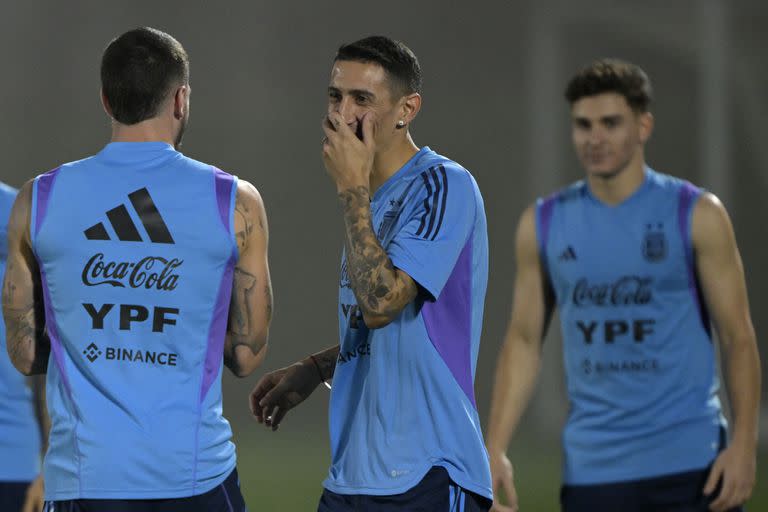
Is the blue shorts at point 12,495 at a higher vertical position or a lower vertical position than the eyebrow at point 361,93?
lower

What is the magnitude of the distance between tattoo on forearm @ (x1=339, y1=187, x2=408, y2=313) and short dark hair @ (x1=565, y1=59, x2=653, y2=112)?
6.52 feet

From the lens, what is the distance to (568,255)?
4.40 m

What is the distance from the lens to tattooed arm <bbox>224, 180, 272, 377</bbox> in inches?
109

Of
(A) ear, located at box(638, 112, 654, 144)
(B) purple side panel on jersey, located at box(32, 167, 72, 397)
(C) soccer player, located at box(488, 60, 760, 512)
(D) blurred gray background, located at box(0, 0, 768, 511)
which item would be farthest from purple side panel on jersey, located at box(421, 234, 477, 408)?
(D) blurred gray background, located at box(0, 0, 768, 511)

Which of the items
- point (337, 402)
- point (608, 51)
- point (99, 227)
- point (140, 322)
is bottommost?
point (337, 402)

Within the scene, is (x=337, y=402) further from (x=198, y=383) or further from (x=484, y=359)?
(x=484, y=359)

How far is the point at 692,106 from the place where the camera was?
41.5 ft

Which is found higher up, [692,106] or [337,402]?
[692,106]

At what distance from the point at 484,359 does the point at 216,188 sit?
32.9 feet

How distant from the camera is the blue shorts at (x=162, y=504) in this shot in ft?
8.75

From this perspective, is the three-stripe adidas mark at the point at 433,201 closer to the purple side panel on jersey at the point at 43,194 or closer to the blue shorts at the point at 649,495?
the purple side panel on jersey at the point at 43,194

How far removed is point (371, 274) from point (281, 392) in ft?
2.03

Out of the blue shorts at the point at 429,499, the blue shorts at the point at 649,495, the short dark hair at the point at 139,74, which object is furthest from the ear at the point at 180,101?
the blue shorts at the point at 649,495

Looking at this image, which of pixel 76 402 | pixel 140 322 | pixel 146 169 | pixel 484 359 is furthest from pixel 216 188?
pixel 484 359
